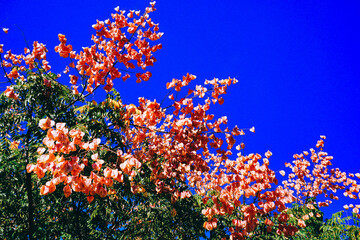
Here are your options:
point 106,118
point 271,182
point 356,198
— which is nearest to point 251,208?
point 271,182

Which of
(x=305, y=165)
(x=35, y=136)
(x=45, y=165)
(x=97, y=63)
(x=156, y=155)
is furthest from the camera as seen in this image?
(x=305, y=165)

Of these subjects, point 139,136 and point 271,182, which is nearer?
point 139,136

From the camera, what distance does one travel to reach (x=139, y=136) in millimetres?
3527

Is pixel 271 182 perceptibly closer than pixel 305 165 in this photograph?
Yes

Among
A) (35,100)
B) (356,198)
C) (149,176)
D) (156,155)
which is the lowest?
(149,176)

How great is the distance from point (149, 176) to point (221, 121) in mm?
1737

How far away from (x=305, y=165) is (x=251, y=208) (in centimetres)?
799

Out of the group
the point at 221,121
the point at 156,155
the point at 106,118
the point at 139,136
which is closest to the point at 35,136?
the point at 106,118

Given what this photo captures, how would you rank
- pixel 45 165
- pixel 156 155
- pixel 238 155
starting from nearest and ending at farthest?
pixel 45 165 → pixel 238 155 → pixel 156 155

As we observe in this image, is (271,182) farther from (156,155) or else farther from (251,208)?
(156,155)

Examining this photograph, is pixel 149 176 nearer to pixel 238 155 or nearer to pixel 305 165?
pixel 238 155

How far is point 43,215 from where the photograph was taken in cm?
400

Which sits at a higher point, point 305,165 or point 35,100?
point 305,165

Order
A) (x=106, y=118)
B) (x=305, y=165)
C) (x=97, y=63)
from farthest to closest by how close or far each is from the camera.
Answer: (x=305, y=165) → (x=97, y=63) → (x=106, y=118)
